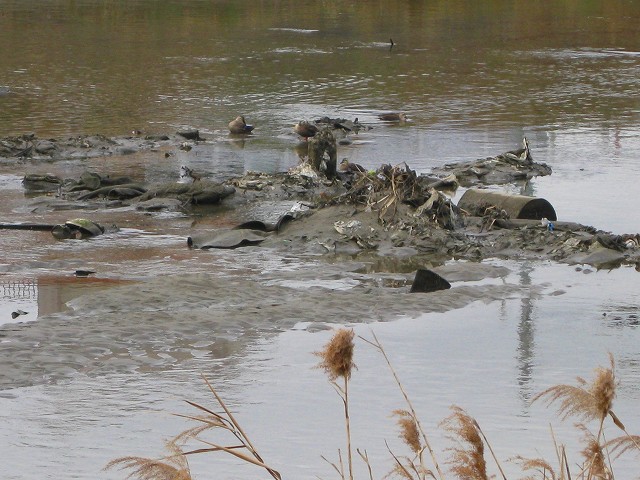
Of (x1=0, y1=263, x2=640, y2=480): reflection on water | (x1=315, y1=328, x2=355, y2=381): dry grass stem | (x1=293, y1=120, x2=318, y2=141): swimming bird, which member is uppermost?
(x1=315, y1=328, x2=355, y2=381): dry grass stem

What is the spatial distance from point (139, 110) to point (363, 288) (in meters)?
13.2

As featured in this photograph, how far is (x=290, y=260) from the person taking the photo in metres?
12.3

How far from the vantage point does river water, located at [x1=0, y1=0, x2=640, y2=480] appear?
25.2ft

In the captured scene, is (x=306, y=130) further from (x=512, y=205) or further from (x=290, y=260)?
(x=290, y=260)

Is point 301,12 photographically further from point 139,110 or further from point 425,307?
point 425,307

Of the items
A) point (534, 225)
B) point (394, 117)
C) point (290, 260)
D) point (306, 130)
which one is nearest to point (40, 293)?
point (290, 260)

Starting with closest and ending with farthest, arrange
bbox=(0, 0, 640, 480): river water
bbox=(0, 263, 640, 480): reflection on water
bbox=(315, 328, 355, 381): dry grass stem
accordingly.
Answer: bbox=(315, 328, 355, 381): dry grass stem, bbox=(0, 263, 640, 480): reflection on water, bbox=(0, 0, 640, 480): river water

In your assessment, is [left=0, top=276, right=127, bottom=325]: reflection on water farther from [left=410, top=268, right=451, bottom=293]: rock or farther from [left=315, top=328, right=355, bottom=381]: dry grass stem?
[left=315, top=328, right=355, bottom=381]: dry grass stem

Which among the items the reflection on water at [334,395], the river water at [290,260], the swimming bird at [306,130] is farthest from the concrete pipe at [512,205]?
the swimming bird at [306,130]

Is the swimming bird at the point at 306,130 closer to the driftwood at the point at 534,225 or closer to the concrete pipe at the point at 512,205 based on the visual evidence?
the concrete pipe at the point at 512,205

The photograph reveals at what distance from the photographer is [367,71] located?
94.3 ft

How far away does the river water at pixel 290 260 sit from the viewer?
767 centimetres

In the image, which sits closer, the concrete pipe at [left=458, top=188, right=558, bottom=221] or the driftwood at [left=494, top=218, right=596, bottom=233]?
the driftwood at [left=494, top=218, right=596, bottom=233]

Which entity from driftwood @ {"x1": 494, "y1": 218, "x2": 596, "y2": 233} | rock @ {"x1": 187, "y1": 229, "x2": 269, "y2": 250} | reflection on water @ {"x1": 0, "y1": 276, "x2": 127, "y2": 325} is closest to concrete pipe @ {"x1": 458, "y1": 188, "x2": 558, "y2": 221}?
driftwood @ {"x1": 494, "y1": 218, "x2": 596, "y2": 233}
